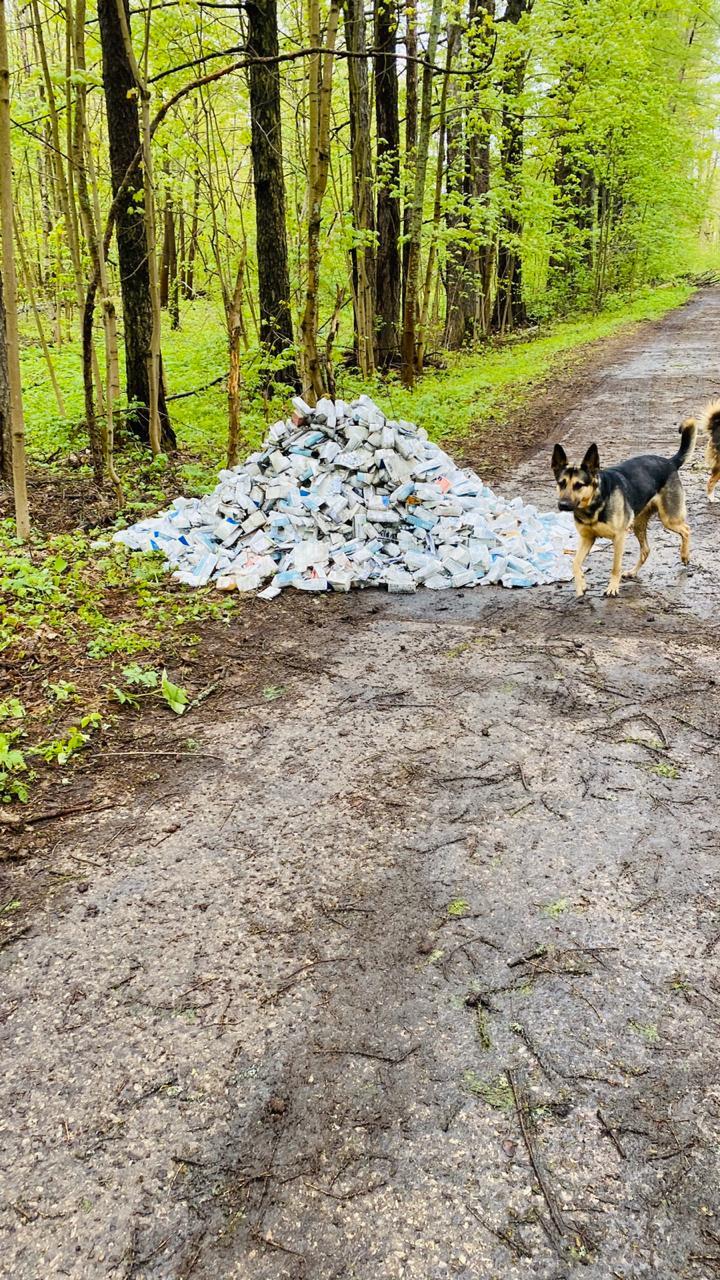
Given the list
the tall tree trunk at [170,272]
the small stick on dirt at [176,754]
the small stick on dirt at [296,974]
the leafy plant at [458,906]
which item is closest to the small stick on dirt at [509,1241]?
the small stick on dirt at [296,974]

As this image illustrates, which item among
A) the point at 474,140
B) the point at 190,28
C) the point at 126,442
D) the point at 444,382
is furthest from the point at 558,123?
the point at 126,442

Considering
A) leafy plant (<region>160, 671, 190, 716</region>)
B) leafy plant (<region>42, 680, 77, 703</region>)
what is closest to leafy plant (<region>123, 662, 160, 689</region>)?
leafy plant (<region>160, 671, 190, 716</region>)

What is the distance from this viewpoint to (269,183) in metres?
9.92

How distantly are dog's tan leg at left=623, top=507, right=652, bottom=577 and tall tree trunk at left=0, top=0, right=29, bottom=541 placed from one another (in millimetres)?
4758

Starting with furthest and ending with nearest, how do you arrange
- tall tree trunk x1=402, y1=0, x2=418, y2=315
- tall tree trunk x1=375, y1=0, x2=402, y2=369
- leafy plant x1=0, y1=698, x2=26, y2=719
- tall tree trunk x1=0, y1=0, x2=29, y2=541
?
tall tree trunk x1=375, y1=0, x2=402, y2=369 → tall tree trunk x1=402, y1=0, x2=418, y2=315 → tall tree trunk x1=0, y1=0, x2=29, y2=541 → leafy plant x1=0, y1=698, x2=26, y2=719

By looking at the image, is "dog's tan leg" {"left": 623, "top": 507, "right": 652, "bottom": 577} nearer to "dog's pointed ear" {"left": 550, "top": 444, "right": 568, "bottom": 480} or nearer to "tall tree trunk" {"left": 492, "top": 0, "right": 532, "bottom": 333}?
"dog's pointed ear" {"left": 550, "top": 444, "right": 568, "bottom": 480}

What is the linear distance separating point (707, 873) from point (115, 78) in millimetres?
9668

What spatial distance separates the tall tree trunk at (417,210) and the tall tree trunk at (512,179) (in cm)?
194

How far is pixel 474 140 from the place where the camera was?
16.5 m

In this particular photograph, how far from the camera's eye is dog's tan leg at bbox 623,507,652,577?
595 centimetres

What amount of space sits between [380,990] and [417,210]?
12345 mm

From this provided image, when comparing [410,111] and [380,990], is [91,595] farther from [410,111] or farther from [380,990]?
[410,111]

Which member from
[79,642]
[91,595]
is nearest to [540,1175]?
[79,642]

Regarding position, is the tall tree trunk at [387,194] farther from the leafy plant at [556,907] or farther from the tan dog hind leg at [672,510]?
the leafy plant at [556,907]
